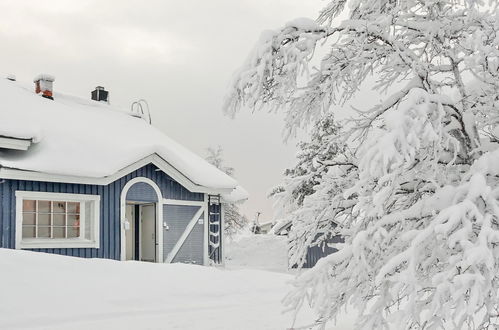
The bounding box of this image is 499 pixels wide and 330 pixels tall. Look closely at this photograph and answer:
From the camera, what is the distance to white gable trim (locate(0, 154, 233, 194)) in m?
13.2

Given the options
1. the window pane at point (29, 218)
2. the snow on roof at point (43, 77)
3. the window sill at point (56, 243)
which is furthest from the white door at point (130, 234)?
the snow on roof at point (43, 77)

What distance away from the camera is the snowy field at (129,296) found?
876 cm

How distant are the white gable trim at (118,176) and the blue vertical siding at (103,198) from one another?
27cm

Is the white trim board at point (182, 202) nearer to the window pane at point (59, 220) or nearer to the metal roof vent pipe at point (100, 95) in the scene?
the window pane at point (59, 220)

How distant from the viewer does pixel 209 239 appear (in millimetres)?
17922

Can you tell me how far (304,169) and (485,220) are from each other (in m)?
23.3

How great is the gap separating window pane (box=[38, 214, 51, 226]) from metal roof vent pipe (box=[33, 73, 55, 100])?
5.79 meters

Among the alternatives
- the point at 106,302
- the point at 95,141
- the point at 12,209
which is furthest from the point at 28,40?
the point at 106,302

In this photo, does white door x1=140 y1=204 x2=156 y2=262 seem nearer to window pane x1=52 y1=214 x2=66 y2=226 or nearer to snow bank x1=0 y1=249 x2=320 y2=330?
window pane x1=52 y1=214 x2=66 y2=226

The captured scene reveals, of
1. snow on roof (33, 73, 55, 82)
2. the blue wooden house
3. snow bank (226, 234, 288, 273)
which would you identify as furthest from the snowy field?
snow bank (226, 234, 288, 273)

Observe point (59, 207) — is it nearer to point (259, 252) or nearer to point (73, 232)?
point (73, 232)

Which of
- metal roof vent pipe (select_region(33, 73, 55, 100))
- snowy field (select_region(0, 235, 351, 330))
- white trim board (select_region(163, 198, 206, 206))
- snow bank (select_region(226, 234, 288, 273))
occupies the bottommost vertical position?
snow bank (select_region(226, 234, 288, 273))

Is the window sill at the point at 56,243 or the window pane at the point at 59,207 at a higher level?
the window pane at the point at 59,207

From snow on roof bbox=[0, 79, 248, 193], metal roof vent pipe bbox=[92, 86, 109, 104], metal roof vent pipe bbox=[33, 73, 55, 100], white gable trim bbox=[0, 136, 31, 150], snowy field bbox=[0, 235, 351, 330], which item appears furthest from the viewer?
metal roof vent pipe bbox=[92, 86, 109, 104]
